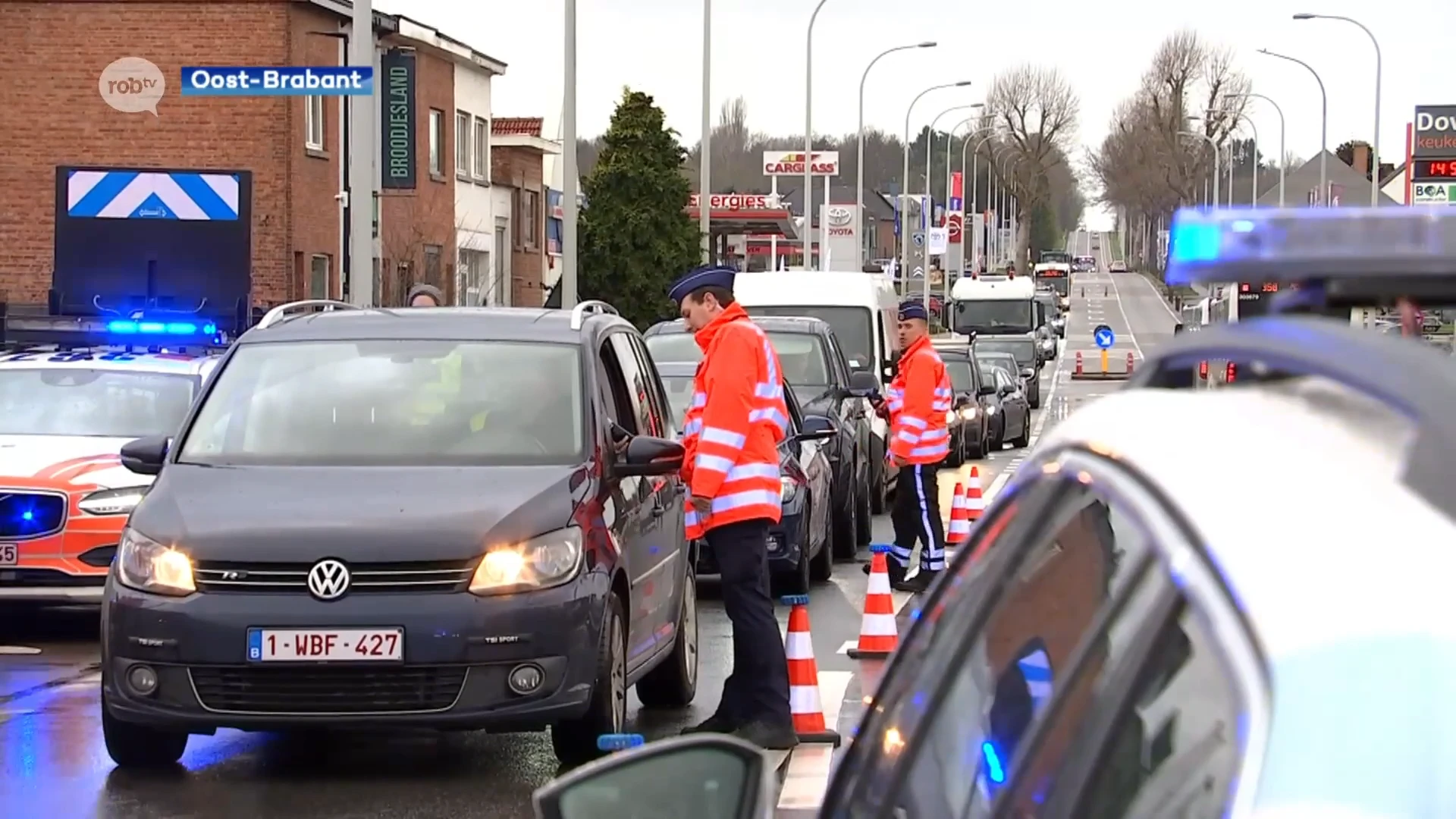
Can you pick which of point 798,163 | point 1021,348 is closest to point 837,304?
point 1021,348

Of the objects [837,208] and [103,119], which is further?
[837,208]

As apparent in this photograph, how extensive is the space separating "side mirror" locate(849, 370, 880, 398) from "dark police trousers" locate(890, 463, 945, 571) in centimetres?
221

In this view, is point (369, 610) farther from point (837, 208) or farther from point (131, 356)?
point (837, 208)

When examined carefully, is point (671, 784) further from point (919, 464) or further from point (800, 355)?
point (800, 355)

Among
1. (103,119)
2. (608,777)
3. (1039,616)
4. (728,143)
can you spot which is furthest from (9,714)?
(728,143)

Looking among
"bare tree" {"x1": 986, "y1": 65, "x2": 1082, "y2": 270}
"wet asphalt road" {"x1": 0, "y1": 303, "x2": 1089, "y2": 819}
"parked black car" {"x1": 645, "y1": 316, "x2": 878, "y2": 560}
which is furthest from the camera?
"bare tree" {"x1": 986, "y1": 65, "x2": 1082, "y2": 270}

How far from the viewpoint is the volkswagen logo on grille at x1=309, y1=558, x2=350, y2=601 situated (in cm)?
711

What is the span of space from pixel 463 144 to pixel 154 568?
129 feet

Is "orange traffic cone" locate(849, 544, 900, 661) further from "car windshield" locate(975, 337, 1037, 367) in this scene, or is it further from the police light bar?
"car windshield" locate(975, 337, 1037, 367)

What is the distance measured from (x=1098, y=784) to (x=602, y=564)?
19.0ft

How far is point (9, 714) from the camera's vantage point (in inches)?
353

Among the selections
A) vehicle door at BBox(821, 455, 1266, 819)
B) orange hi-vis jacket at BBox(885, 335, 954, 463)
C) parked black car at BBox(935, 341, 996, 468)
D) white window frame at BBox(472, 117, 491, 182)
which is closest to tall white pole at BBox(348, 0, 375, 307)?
orange hi-vis jacket at BBox(885, 335, 954, 463)

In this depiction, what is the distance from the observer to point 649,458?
312 inches

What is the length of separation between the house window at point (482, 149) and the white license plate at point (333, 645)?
40666 mm
